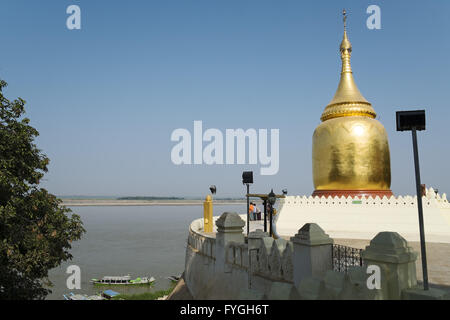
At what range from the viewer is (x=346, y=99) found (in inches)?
1106

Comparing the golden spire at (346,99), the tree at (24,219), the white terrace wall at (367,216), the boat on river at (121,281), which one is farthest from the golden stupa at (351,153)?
the tree at (24,219)

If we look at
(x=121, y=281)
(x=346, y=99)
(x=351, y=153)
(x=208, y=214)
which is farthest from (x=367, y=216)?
(x=121, y=281)

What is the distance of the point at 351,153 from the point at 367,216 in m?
5.90

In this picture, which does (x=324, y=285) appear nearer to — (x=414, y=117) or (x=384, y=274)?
(x=384, y=274)

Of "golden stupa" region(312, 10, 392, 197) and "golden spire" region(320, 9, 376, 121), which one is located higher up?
"golden spire" region(320, 9, 376, 121)

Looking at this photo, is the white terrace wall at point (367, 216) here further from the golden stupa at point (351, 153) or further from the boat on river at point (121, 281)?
the boat on river at point (121, 281)

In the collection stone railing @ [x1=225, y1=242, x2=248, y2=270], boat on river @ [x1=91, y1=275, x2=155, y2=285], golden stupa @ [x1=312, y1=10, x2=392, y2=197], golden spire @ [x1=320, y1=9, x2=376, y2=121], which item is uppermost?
golden spire @ [x1=320, y1=9, x2=376, y2=121]

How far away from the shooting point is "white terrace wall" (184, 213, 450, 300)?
604 cm

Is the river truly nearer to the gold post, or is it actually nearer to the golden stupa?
the gold post

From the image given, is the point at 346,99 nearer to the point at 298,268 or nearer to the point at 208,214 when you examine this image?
the point at 208,214

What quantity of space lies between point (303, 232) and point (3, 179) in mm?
9095

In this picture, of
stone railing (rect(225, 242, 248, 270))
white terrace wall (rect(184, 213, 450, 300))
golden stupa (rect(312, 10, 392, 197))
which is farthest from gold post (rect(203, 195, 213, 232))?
stone railing (rect(225, 242, 248, 270))

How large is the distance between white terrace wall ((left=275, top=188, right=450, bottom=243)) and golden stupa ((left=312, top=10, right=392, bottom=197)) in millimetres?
3002
